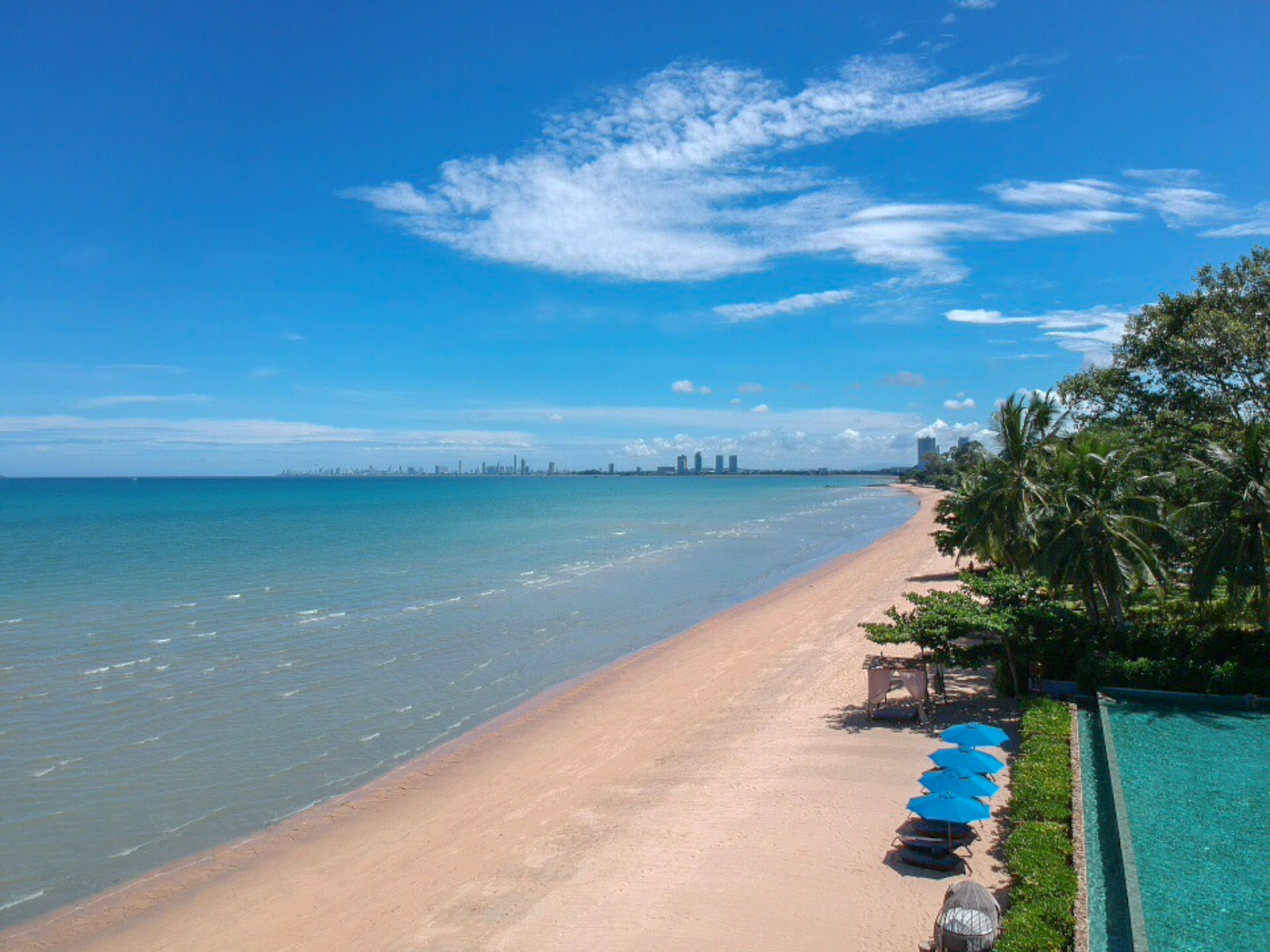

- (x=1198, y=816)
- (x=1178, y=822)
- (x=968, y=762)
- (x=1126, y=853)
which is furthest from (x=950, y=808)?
(x=1198, y=816)

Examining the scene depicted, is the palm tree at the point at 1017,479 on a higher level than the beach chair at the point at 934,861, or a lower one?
higher

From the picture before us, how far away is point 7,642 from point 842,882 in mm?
28016

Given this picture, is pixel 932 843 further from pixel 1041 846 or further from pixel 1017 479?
pixel 1017 479

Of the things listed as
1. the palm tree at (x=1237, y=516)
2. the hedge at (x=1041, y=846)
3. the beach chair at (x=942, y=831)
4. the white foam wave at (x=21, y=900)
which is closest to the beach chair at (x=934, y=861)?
the beach chair at (x=942, y=831)

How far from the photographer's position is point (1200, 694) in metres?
15.9

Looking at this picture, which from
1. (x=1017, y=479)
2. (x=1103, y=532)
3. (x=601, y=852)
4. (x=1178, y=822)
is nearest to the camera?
(x=1178, y=822)

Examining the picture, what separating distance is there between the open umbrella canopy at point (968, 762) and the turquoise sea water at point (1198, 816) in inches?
69.1

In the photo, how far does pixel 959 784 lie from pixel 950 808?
2.30ft

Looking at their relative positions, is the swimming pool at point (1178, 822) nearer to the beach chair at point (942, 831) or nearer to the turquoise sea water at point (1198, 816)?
the turquoise sea water at point (1198, 816)

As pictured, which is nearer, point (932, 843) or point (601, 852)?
point (932, 843)

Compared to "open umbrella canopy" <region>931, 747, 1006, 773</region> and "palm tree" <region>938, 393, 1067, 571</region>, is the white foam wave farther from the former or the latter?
"palm tree" <region>938, 393, 1067, 571</region>

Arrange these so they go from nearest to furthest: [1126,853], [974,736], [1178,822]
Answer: [1126,853], [1178,822], [974,736]

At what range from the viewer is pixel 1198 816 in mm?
10844

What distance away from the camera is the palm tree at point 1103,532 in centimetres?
1714
